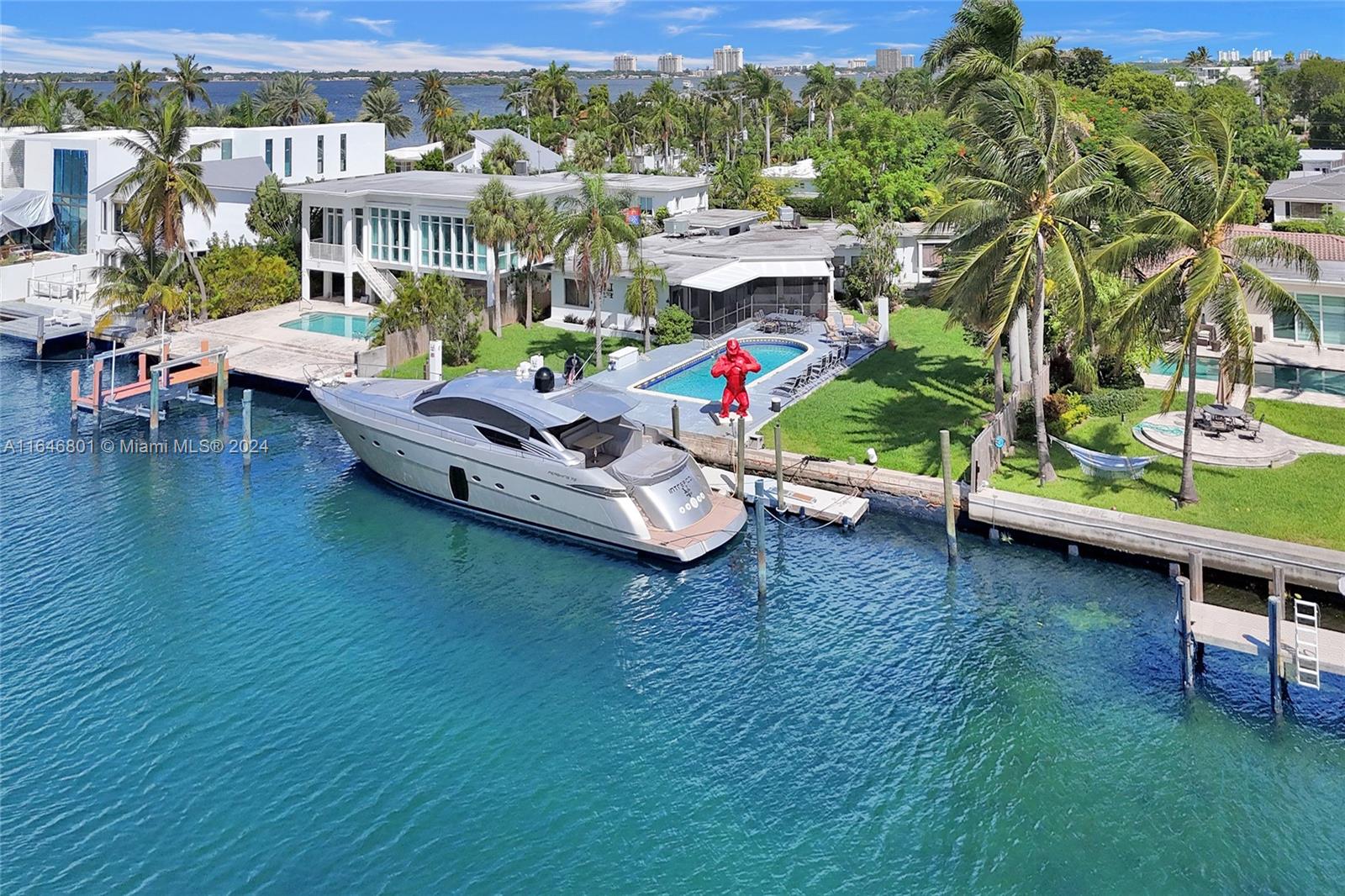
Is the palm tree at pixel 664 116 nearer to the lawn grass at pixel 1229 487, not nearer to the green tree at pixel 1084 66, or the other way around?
the green tree at pixel 1084 66

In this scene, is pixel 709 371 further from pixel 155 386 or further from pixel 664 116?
pixel 664 116

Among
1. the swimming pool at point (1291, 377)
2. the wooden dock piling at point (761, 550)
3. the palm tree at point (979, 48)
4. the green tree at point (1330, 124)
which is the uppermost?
the green tree at point (1330, 124)

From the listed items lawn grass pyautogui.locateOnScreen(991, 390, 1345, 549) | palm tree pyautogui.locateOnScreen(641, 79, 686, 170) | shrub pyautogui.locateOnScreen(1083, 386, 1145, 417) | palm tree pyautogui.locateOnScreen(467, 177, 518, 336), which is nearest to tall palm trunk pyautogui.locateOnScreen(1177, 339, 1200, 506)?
lawn grass pyautogui.locateOnScreen(991, 390, 1345, 549)

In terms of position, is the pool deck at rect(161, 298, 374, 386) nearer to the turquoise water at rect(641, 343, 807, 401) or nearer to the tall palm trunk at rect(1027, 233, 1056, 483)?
the turquoise water at rect(641, 343, 807, 401)

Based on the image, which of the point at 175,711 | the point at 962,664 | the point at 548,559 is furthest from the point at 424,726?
the point at 962,664

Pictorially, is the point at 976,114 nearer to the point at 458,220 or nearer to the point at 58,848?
the point at 458,220

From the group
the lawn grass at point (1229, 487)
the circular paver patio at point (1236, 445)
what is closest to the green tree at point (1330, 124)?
the lawn grass at point (1229, 487)

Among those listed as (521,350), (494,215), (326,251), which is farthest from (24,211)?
(521,350)
